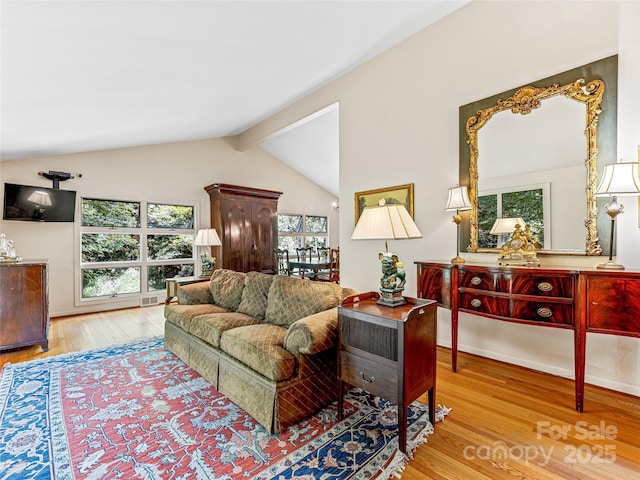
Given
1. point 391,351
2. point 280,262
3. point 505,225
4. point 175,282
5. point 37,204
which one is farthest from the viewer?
point 280,262

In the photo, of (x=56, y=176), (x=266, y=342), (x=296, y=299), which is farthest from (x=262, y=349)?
(x=56, y=176)

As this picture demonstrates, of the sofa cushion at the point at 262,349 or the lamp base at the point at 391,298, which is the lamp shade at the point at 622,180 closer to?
the lamp base at the point at 391,298

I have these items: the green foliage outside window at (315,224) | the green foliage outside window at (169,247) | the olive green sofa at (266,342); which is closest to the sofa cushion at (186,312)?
the olive green sofa at (266,342)

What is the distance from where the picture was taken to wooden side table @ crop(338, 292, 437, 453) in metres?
1.60

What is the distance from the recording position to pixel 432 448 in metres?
1.68

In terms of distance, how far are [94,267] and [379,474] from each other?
5.22 meters

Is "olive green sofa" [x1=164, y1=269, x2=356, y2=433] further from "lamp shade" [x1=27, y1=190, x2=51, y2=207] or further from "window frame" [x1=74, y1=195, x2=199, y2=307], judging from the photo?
"lamp shade" [x1=27, y1=190, x2=51, y2=207]

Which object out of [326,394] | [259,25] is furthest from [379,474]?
[259,25]

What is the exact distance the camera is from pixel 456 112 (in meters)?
3.08

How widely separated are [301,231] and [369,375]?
20.5 feet

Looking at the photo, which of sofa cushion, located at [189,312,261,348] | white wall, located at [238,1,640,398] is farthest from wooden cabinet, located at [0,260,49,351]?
white wall, located at [238,1,640,398]

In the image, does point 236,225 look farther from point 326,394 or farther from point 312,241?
point 326,394

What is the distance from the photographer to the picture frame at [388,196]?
3.48 meters

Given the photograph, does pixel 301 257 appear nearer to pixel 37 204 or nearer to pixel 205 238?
pixel 205 238
